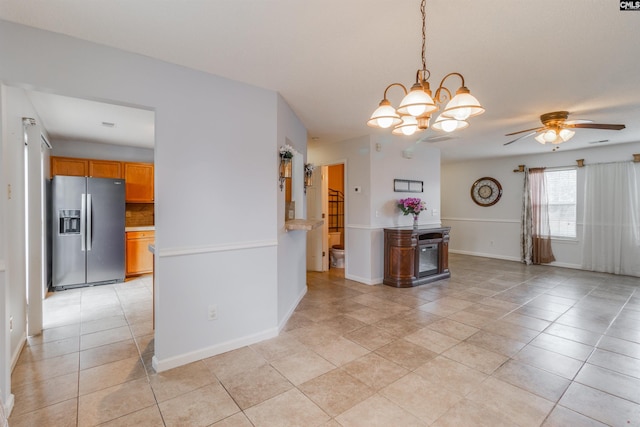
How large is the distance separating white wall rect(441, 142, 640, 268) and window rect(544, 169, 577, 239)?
123mm

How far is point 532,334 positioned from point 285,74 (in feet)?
11.9

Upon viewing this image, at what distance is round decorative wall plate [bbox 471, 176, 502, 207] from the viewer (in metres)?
7.45

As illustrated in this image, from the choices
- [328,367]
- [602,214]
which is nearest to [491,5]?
[328,367]

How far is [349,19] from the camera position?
1864 mm

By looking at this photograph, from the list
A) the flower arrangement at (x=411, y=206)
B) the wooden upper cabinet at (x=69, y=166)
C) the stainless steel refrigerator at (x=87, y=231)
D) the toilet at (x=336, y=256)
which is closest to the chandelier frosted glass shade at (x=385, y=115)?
the flower arrangement at (x=411, y=206)

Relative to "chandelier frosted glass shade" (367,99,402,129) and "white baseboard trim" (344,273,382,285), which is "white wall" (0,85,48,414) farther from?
"white baseboard trim" (344,273,382,285)

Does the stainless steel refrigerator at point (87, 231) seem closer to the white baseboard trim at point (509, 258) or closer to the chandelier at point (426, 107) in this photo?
the chandelier at point (426, 107)

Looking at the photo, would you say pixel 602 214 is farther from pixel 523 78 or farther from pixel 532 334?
pixel 523 78

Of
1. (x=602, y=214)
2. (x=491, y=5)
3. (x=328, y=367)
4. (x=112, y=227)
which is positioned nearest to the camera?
(x=491, y=5)

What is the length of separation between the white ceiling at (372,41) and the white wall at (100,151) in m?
4.07

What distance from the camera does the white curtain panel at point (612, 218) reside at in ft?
18.1

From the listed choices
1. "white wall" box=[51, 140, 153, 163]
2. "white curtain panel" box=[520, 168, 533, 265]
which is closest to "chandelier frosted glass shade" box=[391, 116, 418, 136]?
"white wall" box=[51, 140, 153, 163]

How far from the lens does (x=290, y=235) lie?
3.76m

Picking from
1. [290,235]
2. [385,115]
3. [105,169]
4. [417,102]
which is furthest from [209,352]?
[105,169]
